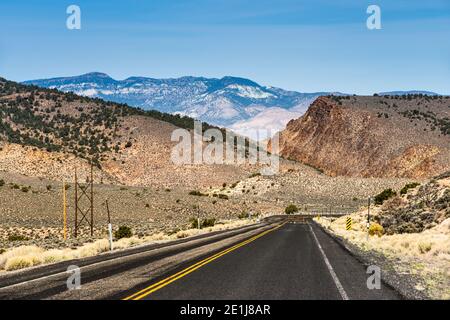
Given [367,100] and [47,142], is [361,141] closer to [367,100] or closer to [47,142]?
[367,100]

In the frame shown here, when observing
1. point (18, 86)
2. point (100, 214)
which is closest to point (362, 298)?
point (100, 214)

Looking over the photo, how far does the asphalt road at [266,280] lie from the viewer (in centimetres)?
1149

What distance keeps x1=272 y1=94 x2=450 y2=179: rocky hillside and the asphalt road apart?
94.0 meters

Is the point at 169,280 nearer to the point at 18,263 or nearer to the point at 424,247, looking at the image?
the point at 18,263

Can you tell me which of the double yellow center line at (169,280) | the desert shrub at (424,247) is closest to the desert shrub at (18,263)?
the double yellow center line at (169,280)

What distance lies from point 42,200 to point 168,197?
23400 mm

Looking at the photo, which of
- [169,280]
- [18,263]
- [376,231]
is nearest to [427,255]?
[169,280]

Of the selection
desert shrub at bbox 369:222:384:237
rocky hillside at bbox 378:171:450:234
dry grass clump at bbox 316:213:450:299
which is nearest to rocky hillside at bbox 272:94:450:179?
rocky hillside at bbox 378:171:450:234

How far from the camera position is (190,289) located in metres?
12.2

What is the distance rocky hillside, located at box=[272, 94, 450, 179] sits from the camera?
112956mm

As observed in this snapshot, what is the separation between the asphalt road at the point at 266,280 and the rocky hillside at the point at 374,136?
9404cm

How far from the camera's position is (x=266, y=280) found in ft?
45.1

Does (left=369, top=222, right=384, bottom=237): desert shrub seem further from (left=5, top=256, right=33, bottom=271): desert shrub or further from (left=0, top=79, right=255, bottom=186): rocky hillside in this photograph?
(left=0, top=79, right=255, bottom=186): rocky hillside

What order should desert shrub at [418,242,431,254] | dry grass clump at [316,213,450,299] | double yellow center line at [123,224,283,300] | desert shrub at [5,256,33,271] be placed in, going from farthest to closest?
desert shrub at [418,242,431,254] → desert shrub at [5,256,33,271] → dry grass clump at [316,213,450,299] → double yellow center line at [123,224,283,300]
